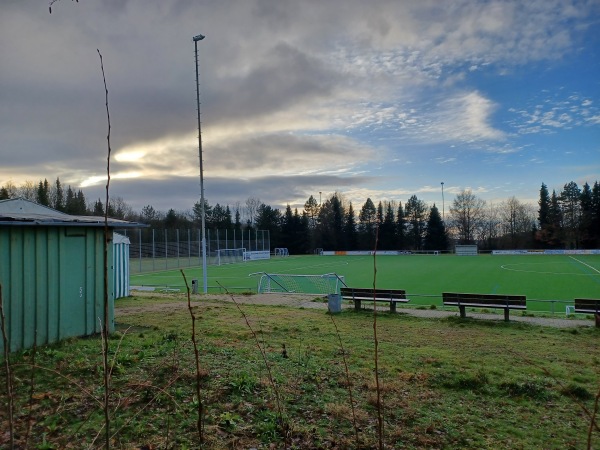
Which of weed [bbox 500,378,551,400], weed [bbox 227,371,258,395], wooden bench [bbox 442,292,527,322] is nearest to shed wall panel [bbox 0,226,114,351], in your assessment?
weed [bbox 227,371,258,395]

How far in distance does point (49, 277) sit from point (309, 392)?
219 inches

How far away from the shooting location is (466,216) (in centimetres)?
7988

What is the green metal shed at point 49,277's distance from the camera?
7.09m

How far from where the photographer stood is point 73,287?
8102 mm

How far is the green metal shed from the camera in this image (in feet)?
23.3

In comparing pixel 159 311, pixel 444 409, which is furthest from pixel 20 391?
pixel 159 311

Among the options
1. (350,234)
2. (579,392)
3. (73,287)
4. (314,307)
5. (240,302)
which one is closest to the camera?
(579,392)

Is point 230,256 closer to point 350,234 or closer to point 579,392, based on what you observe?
point 350,234

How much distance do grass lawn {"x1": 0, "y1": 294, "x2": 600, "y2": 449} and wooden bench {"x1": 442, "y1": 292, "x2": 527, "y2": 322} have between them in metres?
2.79

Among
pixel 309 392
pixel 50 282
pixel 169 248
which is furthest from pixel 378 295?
pixel 169 248

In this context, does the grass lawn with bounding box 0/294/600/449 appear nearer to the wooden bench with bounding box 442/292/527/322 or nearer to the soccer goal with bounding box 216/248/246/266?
the wooden bench with bounding box 442/292/527/322

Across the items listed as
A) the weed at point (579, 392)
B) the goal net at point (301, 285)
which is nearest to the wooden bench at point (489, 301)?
the weed at point (579, 392)

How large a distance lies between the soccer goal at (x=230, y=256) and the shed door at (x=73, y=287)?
4032 centimetres

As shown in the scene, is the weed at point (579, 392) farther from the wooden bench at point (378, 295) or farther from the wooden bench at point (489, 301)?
the wooden bench at point (378, 295)
